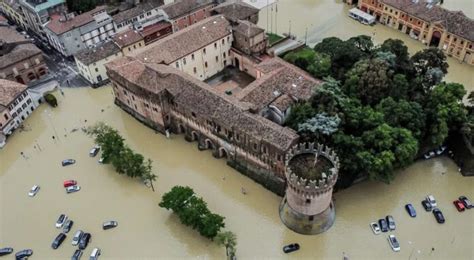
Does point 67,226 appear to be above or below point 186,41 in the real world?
below

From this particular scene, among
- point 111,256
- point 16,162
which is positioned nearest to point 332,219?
point 111,256

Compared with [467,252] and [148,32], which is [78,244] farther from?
[467,252]

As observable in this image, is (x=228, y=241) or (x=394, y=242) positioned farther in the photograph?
(x=394, y=242)

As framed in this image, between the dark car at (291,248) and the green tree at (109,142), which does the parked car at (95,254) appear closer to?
the green tree at (109,142)

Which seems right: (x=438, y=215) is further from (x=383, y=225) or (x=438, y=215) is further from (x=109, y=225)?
(x=109, y=225)

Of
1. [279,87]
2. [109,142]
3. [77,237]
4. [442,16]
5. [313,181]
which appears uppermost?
[442,16]

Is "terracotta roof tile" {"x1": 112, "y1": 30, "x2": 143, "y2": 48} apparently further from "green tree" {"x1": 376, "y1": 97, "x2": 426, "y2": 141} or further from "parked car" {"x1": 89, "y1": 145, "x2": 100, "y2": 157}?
"green tree" {"x1": 376, "y1": 97, "x2": 426, "y2": 141}

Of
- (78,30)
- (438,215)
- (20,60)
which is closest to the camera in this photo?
(438,215)

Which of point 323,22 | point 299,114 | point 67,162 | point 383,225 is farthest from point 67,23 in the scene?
point 383,225
